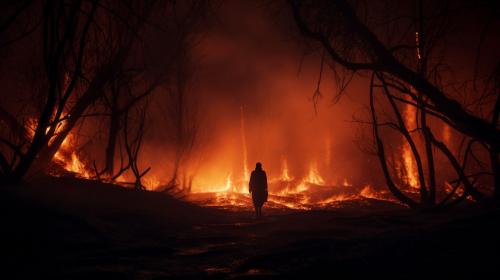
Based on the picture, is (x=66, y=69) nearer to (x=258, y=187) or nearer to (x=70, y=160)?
(x=258, y=187)

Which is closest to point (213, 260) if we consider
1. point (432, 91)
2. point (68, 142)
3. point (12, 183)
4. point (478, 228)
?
point (478, 228)

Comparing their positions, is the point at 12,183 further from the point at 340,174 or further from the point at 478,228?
the point at 340,174

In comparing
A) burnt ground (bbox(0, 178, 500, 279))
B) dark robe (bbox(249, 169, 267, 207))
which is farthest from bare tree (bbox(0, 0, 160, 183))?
dark robe (bbox(249, 169, 267, 207))

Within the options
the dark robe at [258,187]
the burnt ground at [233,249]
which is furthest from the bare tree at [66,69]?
the dark robe at [258,187]

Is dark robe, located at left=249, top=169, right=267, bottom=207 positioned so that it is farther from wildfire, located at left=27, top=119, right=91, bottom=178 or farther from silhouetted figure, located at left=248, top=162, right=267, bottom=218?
wildfire, located at left=27, top=119, right=91, bottom=178

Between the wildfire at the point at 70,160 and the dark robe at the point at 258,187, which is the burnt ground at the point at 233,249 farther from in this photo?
the wildfire at the point at 70,160

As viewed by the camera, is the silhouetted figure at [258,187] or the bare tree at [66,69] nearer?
the bare tree at [66,69]

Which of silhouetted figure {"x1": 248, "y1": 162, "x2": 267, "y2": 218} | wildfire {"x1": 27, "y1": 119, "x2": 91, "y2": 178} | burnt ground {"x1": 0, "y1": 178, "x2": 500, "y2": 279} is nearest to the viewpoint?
burnt ground {"x1": 0, "y1": 178, "x2": 500, "y2": 279}

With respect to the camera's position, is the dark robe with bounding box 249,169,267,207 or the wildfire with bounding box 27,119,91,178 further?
the wildfire with bounding box 27,119,91,178

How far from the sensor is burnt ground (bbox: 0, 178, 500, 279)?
530cm

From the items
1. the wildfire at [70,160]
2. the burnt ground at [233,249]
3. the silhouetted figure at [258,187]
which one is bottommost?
the burnt ground at [233,249]

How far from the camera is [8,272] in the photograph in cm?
554

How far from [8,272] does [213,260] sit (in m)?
2.92

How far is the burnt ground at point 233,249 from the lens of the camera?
5.30 m
